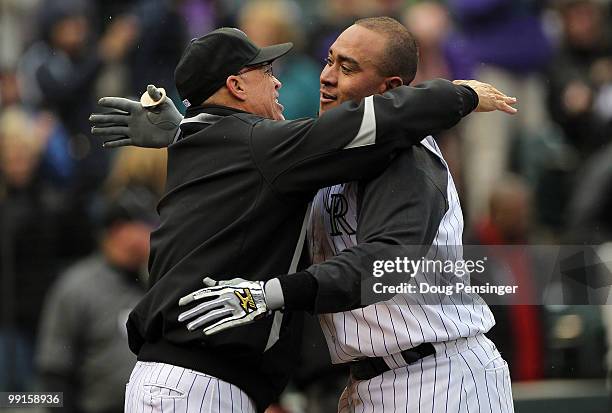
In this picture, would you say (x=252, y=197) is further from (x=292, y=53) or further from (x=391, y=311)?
(x=292, y=53)

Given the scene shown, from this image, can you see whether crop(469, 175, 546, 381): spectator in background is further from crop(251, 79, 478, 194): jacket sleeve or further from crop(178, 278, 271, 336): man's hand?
crop(178, 278, 271, 336): man's hand

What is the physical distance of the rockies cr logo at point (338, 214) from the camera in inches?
159

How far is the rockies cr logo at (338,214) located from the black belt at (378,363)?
0.44m

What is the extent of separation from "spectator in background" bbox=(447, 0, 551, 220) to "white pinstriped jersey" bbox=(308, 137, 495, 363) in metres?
3.44

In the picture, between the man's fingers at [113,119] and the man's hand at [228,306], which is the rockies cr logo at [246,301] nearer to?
the man's hand at [228,306]

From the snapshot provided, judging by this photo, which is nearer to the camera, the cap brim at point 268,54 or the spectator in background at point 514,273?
the cap brim at point 268,54

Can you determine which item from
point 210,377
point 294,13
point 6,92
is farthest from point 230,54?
point 6,92

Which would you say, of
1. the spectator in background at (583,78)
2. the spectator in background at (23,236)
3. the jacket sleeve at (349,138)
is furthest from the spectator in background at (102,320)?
the jacket sleeve at (349,138)

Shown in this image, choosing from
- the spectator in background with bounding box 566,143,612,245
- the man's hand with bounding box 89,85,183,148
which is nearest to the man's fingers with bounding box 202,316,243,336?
the man's hand with bounding box 89,85,183,148

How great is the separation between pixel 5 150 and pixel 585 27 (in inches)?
159

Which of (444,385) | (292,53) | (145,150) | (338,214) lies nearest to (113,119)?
(338,214)

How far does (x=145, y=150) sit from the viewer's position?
23.7 ft

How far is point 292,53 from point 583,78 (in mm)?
2148

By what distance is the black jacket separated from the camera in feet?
12.4
